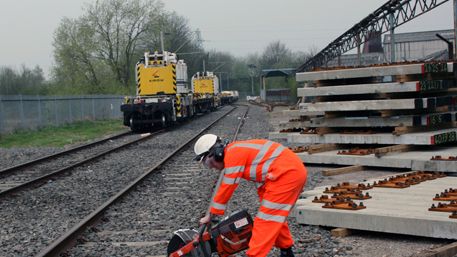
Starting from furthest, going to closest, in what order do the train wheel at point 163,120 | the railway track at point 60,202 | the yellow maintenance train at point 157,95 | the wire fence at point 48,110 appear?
the train wheel at point 163,120, the yellow maintenance train at point 157,95, the wire fence at point 48,110, the railway track at point 60,202

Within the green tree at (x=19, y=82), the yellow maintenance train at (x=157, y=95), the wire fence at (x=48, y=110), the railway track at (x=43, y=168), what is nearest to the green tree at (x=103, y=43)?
the green tree at (x=19, y=82)

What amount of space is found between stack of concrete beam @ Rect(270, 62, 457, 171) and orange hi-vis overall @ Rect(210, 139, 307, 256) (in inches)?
231

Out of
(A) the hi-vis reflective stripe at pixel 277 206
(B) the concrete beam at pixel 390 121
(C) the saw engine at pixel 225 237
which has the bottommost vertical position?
(C) the saw engine at pixel 225 237

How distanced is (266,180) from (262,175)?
6cm

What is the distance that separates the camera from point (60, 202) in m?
9.98

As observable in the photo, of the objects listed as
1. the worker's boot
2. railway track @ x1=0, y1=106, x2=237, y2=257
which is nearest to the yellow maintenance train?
railway track @ x1=0, y1=106, x2=237, y2=257

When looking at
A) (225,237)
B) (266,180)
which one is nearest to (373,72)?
(266,180)

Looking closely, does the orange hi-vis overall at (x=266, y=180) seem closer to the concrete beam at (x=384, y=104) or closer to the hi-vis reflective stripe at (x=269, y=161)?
the hi-vis reflective stripe at (x=269, y=161)

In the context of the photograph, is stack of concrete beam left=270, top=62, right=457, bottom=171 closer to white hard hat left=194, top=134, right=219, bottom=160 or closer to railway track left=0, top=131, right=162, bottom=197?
railway track left=0, top=131, right=162, bottom=197

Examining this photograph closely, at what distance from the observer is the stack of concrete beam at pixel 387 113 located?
11.1 metres

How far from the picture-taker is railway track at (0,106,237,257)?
747 cm

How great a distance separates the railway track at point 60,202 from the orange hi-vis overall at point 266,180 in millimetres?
3017

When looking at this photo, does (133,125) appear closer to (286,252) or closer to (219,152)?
(286,252)

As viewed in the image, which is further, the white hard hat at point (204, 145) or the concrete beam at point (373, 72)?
the concrete beam at point (373, 72)
